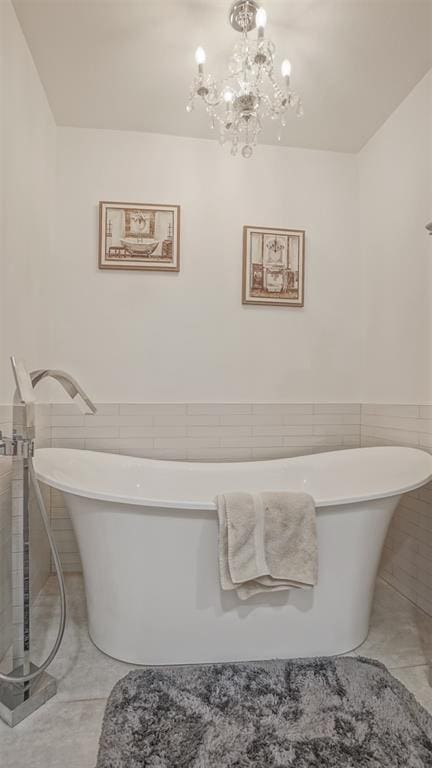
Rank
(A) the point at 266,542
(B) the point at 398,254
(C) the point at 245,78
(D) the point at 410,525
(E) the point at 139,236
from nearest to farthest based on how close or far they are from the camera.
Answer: (A) the point at 266,542
(C) the point at 245,78
(D) the point at 410,525
(B) the point at 398,254
(E) the point at 139,236

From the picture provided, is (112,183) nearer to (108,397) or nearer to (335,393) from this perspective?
(108,397)

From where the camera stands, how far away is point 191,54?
1.92 metres

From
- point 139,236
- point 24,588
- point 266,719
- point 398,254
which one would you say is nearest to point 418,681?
point 266,719

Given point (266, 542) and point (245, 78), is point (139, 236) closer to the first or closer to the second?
point (245, 78)

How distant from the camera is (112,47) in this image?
6.17ft

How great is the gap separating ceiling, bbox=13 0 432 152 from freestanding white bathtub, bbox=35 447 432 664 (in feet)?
6.14

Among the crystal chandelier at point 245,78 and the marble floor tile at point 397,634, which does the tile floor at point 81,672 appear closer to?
the marble floor tile at point 397,634

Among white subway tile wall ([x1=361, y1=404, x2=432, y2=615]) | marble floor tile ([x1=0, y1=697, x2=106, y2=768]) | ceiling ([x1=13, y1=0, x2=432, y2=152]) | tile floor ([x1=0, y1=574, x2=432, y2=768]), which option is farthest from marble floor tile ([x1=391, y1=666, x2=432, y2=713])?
ceiling ([x1=13, y1=0, x2=432, y2=152])

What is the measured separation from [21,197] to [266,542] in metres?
1.82

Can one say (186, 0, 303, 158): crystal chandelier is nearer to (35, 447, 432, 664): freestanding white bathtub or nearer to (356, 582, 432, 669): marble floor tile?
(35, 447, 432, 664): freestanding white bathtub

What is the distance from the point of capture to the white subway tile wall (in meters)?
2.00

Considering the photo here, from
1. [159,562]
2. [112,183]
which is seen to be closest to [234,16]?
[112,183]

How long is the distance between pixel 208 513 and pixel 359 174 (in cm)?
236

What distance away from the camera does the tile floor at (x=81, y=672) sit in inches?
47.5
